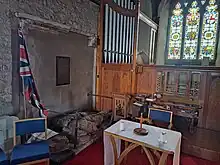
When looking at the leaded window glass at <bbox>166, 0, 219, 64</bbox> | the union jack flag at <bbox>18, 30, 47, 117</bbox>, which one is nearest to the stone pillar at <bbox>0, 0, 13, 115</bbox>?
the union jack flag at <bbox>18, 30, 47, 117</bbox>

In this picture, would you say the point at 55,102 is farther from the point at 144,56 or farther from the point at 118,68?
the point at 144,56

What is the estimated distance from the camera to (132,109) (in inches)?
156

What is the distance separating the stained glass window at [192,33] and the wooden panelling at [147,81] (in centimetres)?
403

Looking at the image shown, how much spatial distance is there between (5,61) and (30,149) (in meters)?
1.41

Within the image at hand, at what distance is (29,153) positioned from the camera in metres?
2.10

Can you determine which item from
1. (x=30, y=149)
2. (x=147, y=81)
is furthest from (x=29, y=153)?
(x=147, y=81)

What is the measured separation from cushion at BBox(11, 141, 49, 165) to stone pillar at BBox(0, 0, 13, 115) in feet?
2.80

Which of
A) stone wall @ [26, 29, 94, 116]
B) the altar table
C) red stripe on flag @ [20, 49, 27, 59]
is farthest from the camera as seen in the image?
stone wall @ [26, 29, 94, 116]

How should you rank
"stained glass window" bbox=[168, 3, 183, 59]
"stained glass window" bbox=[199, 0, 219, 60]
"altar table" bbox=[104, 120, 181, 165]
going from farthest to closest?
"stained glass window" bbox=[168, 3, 183, 59] → "stained glass window" bbox=[199, 0, 219, 60] → "altar table" bbox=[104, 120, 181, 165]

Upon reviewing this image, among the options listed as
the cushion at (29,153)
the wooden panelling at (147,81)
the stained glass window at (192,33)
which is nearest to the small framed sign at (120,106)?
the wooden panelling at (147,81)

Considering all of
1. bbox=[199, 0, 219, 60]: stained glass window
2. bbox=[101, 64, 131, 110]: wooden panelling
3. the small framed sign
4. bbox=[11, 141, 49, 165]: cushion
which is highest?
bbox=[199, 0, 219, 60]: stained glass window

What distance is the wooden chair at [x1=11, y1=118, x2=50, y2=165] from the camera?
2027mm

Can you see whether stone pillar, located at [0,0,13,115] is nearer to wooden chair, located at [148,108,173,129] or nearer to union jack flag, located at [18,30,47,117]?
union jack flag, located at [18,30,47,117]

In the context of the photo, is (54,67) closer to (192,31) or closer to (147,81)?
(147,81)
